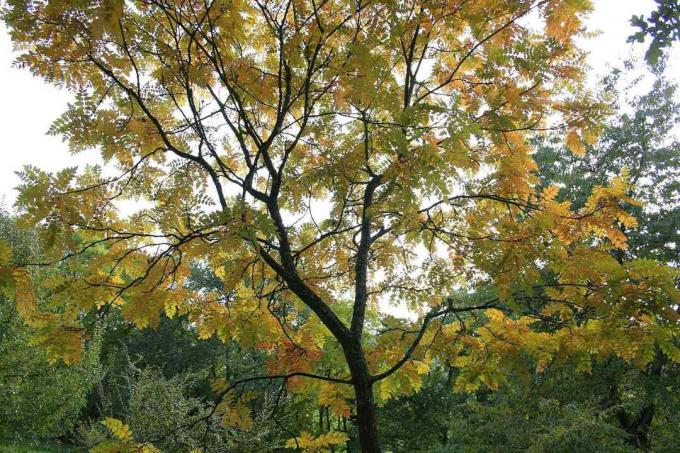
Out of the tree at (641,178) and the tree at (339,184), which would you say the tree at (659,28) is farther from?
the tree at (641,178)

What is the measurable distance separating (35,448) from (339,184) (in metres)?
21.2

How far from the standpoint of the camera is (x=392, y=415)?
53.6 feet

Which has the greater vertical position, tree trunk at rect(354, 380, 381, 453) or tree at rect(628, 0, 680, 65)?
tree at rect(628, 0, 680, 65)

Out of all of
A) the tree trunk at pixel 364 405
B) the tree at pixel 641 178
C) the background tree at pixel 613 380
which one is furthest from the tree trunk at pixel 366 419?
the tree at pixel 641 178

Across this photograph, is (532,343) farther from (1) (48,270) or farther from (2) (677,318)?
(1) (48,270)

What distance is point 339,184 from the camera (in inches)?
141

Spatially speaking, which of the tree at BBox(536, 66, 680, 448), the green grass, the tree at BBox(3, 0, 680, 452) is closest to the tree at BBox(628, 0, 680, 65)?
the tree at BBox(3, 0, 680, 452)

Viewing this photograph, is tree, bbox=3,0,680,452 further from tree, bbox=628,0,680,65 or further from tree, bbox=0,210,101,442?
tree, bbox=0,210,101,442

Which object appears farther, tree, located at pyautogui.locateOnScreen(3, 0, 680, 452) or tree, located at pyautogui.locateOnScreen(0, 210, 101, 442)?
tree, located at pyautogui.locateOnScreen(0, 210, 101, 442)

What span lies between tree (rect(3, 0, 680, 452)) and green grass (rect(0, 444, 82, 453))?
1168 centimetres

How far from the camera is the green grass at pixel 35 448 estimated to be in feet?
41.1

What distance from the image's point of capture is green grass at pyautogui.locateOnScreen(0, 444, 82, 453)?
1254 centimetres

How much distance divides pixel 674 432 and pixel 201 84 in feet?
33.8

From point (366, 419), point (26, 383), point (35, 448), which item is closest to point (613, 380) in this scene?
point (366, 419)
